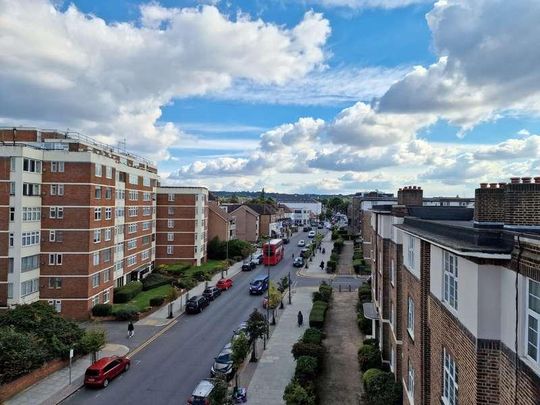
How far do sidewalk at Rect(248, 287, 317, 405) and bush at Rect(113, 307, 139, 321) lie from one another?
490 inches

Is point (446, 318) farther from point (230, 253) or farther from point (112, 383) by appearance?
point (230, 253)

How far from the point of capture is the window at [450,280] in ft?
37.7

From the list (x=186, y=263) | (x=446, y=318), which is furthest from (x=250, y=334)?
(x=186, y=263)

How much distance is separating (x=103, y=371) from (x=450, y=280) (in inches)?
780

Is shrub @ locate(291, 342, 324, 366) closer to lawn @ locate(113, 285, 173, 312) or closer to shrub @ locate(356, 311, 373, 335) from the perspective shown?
shrub @ locate(356, 311, 373, 335)

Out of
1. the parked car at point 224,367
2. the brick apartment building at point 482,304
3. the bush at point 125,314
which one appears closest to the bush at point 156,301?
the bush at point 125,314

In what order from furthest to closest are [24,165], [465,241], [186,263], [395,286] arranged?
[186,263] < [24,165] < [395,286] < [465,241]

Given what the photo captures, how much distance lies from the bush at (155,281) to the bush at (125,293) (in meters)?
3.42

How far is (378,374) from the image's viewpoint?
20.7 metres

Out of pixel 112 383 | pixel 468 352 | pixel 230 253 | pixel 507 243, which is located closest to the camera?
pixel 507 243

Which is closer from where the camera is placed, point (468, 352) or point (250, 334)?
point (468, 352)

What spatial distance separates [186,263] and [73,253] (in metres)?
26.6

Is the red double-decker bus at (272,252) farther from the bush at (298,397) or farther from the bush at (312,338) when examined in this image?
the bush at (298,397)

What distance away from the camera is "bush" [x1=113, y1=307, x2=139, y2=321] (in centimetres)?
3700
